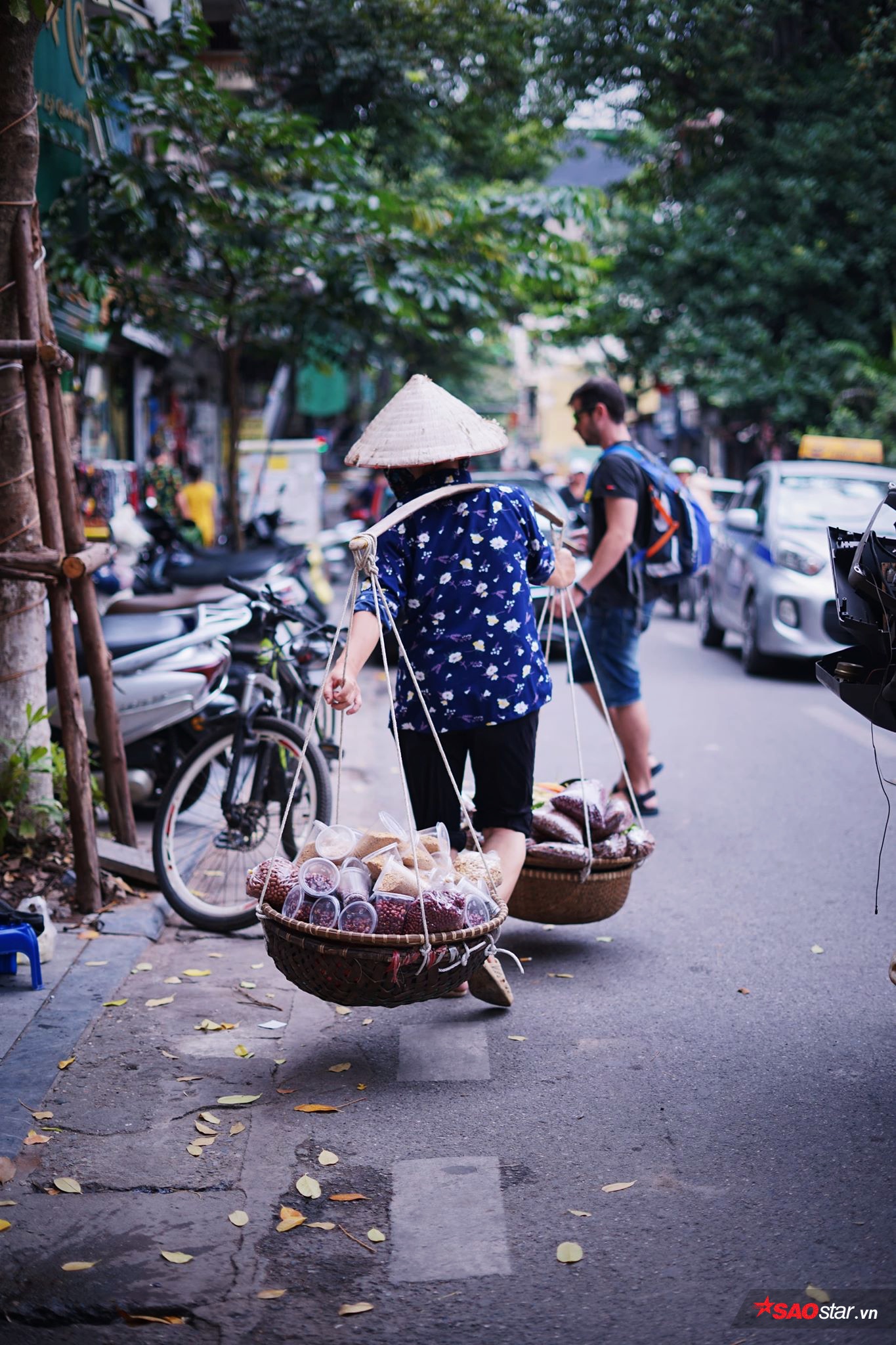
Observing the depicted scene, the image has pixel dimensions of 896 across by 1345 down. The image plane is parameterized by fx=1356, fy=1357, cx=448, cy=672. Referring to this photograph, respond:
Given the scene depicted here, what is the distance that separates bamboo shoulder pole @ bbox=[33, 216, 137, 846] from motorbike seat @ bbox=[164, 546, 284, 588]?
3097 mm

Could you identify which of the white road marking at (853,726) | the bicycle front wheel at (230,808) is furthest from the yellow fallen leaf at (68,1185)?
the white road marking at (853,726)

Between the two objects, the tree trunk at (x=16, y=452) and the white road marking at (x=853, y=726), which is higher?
the tree trunk at (x=16, y=452)

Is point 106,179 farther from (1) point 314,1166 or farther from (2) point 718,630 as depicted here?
(2) point 718,630

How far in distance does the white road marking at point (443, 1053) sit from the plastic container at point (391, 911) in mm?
542

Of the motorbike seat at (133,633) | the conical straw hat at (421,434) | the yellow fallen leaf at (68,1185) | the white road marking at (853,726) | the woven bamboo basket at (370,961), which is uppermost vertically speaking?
the conical straw hat at (421,434)

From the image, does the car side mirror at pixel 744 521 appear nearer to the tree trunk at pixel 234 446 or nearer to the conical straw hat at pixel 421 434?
the tree trunk at pixel 234 446

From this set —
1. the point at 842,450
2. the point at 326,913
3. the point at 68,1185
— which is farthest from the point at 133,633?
the point at 842,450

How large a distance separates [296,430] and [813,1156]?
99.8 ft

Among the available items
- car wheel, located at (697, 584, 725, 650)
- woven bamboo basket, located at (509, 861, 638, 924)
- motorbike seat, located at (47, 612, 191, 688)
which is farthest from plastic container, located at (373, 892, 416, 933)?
car wheel, located at (697, 584, 725, 650)

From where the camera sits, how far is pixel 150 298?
447 inches

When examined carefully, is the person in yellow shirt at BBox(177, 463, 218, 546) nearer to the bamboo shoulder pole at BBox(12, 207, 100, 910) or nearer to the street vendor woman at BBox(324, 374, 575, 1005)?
the bamboo shoulder pole at BBox(12, 207, 100, 910)

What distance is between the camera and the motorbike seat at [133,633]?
6449 millimetres

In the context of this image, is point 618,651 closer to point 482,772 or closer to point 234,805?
point 234,805

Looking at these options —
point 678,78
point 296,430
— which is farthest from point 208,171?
point 296,430
